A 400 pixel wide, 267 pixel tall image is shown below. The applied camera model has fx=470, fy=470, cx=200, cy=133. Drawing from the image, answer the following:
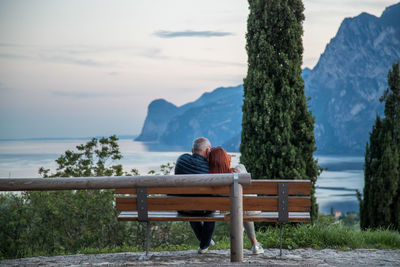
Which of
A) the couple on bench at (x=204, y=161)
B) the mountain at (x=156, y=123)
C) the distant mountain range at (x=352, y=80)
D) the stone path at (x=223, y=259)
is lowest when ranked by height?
the stone path at (x=223, y=259)

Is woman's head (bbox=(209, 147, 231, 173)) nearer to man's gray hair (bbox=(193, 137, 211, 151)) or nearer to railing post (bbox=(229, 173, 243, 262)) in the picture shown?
man's gray hair (bbox=(193, 137, 211, 151))

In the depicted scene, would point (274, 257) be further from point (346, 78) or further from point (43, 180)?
point (346, 78)

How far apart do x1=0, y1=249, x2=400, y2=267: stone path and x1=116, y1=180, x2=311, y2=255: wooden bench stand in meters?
0.48

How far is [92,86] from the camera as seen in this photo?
19812mm

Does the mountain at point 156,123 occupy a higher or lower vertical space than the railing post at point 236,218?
higher

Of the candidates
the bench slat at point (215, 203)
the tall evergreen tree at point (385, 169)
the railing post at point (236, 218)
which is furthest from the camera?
the tall evergreen tree at point (385, 169)

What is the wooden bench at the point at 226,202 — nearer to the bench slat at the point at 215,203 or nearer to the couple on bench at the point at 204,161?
the bench slat at the point at 215,203

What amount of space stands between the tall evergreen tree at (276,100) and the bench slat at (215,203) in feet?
10.9

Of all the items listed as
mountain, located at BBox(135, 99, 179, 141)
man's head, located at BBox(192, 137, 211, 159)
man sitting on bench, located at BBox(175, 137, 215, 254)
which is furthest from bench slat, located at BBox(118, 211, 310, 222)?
mountain, located at BBox(135, 99, 179, 141)

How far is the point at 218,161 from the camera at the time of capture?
551 centimetres

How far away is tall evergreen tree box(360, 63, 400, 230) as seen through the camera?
15.0 m

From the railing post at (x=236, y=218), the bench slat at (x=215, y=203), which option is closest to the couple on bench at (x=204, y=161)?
the bench slat at (x=215, y=203)

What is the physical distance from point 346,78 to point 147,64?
112 metres

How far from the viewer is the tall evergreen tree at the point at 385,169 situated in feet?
49.2
